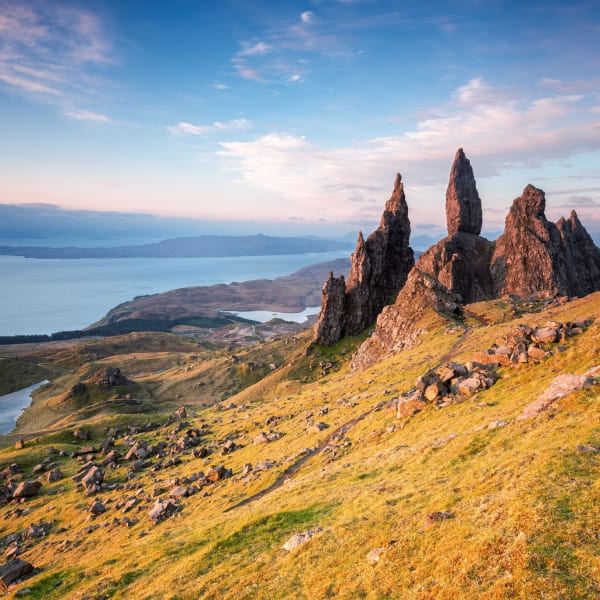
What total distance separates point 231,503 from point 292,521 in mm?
13151

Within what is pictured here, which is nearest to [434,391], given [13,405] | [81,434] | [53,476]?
[53,476]

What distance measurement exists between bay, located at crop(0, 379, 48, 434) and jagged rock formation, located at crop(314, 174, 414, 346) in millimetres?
92144

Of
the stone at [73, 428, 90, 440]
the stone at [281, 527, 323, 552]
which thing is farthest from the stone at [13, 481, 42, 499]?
the stone at [281, 527, 323, 552]

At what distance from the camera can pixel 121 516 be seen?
4056cm

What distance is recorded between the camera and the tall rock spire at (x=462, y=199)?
455 ft

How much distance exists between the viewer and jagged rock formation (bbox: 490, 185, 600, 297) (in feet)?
364

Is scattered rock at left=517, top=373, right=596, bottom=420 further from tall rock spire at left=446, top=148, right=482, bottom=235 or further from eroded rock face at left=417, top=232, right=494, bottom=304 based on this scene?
tall rock spire at left=446, top=148, right=482, bottom=235

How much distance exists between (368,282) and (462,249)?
1675 inches

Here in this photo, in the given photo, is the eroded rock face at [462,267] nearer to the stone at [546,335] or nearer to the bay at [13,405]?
the stone at [546,335]

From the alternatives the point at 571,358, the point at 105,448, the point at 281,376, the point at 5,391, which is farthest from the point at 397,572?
the point at 5,391

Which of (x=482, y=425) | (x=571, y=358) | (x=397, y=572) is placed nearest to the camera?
(x=397, y=572)

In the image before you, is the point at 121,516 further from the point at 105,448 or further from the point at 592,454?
the point at 592,454

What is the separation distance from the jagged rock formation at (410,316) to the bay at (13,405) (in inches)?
4006

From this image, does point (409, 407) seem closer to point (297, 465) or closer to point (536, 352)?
point (536, 352)
